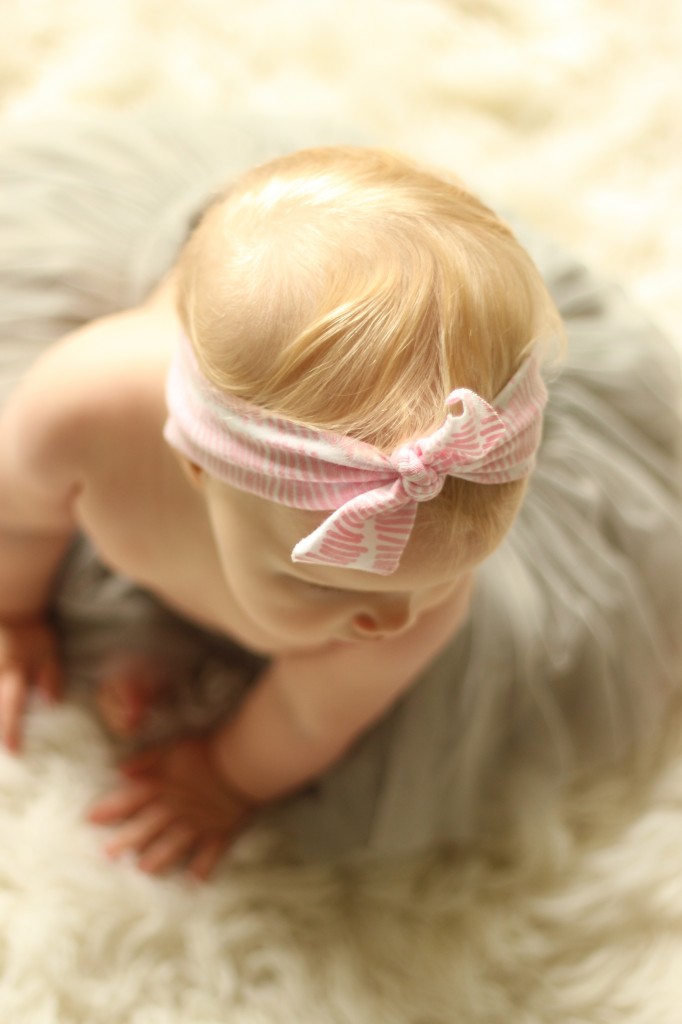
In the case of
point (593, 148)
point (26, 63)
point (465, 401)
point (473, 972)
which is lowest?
point (473, 972)

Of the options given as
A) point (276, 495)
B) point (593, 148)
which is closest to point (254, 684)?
point (276, 495)

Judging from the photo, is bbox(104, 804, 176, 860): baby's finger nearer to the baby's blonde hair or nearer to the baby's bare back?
the baby's bare back

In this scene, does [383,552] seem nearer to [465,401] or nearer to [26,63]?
[465,401]

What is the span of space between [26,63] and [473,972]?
32.7 inches

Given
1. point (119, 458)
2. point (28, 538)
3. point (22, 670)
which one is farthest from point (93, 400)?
point (22, 670)

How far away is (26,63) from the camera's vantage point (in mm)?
1025

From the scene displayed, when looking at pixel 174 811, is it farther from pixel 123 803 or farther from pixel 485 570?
pixel 485 570

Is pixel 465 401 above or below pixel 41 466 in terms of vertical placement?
above

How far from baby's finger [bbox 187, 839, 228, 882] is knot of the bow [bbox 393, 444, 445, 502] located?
422mm

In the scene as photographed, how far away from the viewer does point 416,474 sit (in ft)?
1.41

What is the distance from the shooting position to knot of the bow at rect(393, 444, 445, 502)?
1.40 ft

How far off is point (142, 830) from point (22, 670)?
138 millimetres

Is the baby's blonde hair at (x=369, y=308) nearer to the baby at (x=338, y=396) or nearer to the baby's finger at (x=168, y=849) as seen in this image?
the baby at (x=338, y=396)

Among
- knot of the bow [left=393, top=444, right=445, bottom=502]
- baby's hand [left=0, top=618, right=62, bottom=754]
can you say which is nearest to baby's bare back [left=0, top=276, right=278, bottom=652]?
baby's hand [left=0, top=618, right=62, bottom=754]
